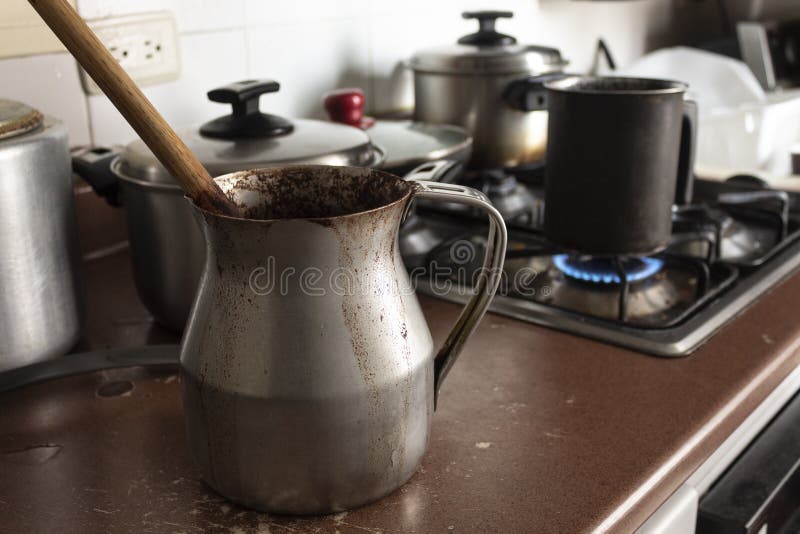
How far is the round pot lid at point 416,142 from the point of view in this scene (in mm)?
869

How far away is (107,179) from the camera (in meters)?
0.77

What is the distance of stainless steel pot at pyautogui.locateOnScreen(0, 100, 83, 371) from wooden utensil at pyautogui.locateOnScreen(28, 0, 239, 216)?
0.67 ft

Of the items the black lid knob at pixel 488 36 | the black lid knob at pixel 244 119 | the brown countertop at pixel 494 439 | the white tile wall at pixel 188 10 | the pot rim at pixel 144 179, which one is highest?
the white tile wall at pixel 188 10

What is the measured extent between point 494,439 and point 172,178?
1.08ft

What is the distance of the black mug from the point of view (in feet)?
2.51

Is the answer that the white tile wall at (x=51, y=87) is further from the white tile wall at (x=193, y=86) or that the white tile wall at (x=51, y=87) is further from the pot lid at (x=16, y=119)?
the pot lid at (x=16, y=119)

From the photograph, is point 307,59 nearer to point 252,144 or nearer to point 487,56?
point 487,56

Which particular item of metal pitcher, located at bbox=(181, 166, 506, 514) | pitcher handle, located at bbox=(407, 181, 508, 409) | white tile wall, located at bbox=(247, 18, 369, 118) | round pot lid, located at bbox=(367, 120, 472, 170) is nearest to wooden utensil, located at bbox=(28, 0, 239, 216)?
metal pitcher, located at bbox=(181, 166, 506, 514)

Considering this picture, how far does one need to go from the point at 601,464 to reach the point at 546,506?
0.21ft

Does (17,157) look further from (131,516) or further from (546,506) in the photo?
(546,506)

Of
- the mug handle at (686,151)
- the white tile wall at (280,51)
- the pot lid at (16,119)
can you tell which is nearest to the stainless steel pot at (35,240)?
the pot lid at (16,119)

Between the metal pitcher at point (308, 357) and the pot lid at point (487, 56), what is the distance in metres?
0.66

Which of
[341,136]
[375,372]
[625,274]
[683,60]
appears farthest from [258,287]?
[683,60]

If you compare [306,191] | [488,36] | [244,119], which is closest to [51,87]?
[244,119]
